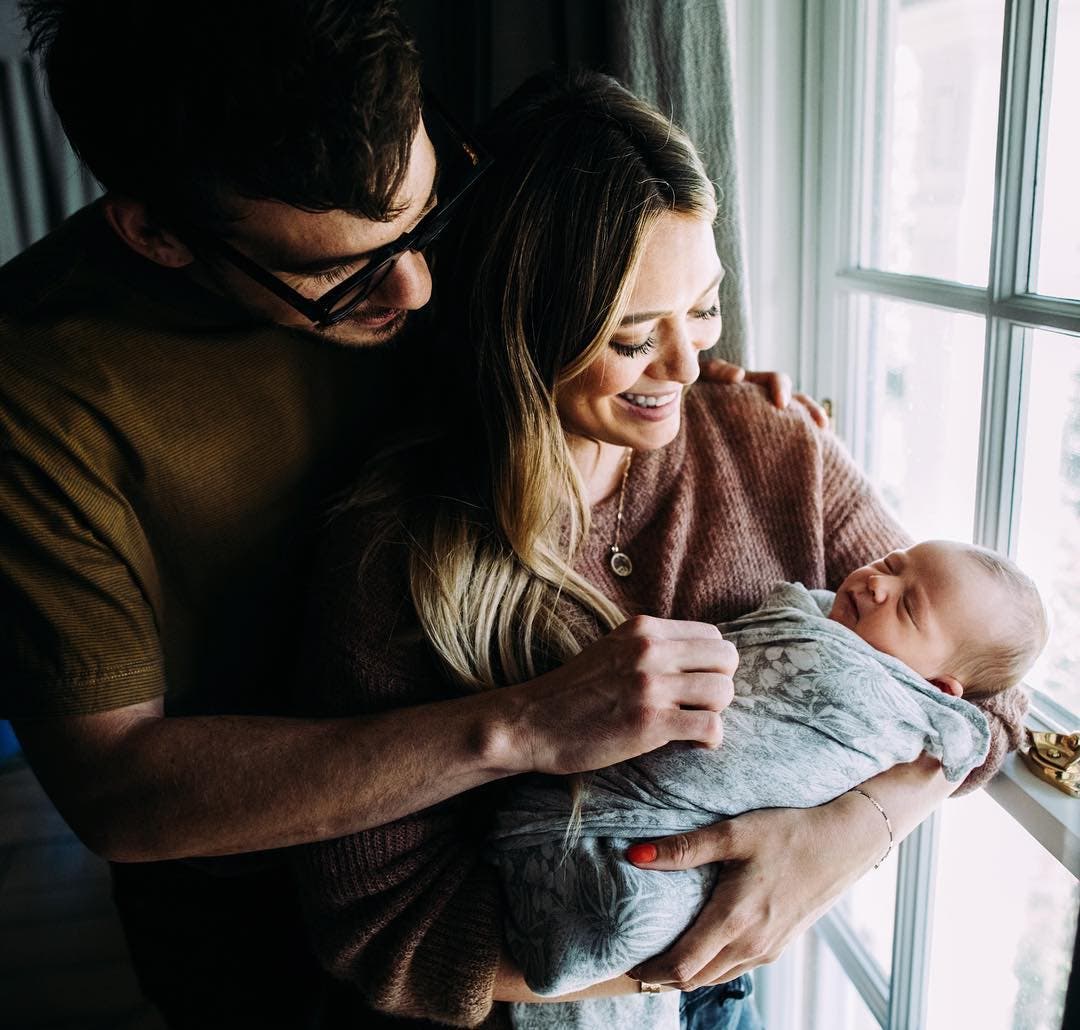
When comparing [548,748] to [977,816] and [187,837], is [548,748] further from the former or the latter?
[977,816]

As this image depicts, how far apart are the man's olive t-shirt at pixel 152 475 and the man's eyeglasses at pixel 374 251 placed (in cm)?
17

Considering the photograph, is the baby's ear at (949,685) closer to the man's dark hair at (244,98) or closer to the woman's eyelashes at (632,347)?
the woman's eyelashes at (632,347)

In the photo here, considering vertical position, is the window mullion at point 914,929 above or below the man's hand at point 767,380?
below

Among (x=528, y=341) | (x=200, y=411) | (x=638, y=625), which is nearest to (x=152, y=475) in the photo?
(x=200, y=411)

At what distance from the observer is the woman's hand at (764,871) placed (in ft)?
3.65

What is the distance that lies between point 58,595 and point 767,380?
1060mm

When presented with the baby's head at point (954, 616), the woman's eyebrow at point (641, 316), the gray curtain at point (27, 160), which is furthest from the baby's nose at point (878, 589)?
the gray curtain at point (27, 160)

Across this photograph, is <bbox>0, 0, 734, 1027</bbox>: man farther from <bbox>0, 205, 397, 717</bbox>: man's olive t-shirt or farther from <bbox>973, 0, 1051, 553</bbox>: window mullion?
<bbox>973, 0, 1051, 553</bbox>: window mullion

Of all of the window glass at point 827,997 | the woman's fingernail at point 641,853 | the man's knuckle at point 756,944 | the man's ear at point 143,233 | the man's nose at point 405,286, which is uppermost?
the man's ear at point 143,233

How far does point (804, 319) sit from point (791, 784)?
1.05 metres

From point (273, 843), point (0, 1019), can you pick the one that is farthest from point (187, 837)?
point (0, 1019)

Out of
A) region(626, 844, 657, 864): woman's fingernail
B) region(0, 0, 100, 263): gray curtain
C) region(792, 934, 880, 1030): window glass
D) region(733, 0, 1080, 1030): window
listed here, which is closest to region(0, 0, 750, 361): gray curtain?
region(0, 0, 100, 263): gray curtain

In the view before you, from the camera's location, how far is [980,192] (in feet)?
4.42

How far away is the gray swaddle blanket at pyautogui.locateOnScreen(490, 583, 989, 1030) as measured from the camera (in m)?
1.08
